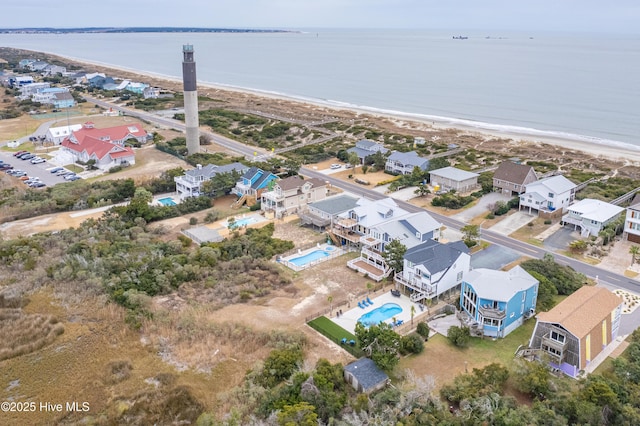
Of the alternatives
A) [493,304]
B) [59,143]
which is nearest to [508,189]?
[493,304]

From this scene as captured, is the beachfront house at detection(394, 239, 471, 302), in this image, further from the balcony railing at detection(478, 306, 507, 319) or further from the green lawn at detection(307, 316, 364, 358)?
the green lawn at detection(307, 316, 364, 358)

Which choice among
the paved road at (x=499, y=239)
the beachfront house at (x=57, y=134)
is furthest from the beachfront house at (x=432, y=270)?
the beachfront house at (x=57, y=134)

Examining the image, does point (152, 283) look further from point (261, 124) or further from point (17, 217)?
point (261, 124)

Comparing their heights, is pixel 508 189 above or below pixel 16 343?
above

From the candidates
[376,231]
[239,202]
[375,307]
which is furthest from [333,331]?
[239,202]

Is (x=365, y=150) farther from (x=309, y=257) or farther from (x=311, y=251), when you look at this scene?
(x=309, y=257)
